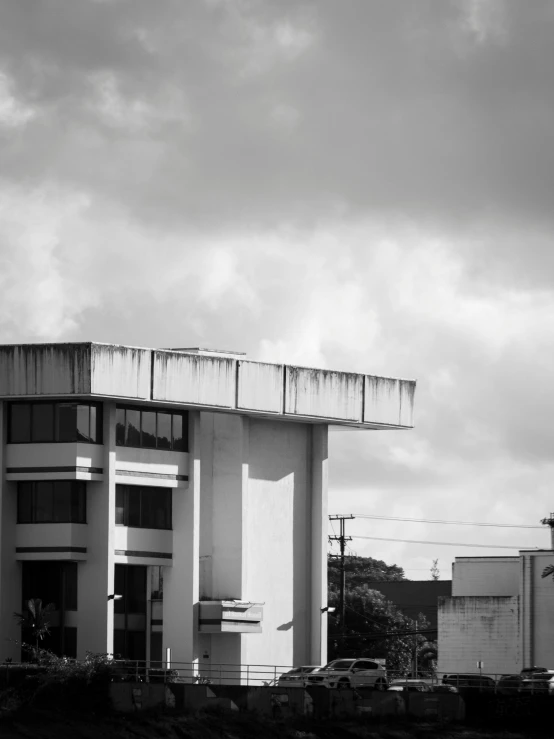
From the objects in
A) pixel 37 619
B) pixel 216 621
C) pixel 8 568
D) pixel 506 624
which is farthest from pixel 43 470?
pixel 506 624

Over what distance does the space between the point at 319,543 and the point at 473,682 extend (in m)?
12.4

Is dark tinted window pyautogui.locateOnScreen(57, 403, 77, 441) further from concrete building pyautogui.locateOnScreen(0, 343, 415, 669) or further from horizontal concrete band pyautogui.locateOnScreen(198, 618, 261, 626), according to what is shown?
horizontal concrete band pyautogui.locateOnScreen(198, 618, 261, 626)

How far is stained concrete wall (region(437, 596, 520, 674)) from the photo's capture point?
108188 millimetres

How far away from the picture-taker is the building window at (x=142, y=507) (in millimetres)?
80188

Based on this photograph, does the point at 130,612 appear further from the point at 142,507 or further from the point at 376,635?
the point at 376,635

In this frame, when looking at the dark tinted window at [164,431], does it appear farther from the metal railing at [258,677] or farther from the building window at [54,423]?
the metal railing at [258,677]

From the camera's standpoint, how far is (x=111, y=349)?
7800 centimetres

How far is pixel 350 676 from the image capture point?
250 feet

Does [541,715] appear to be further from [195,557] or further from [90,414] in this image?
[90,414]

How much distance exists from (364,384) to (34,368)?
755 inches

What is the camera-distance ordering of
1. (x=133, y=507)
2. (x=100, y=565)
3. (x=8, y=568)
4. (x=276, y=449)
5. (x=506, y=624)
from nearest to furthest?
1. (x=8, y=568)
2. (x=100, y=565)
3. (x=133, y=507)
4. (x=276, y=449)
5. (x=506, y=624)

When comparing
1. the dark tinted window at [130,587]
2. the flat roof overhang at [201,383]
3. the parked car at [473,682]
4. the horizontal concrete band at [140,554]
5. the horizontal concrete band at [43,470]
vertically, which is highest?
the flat roof overhang at [201,383]

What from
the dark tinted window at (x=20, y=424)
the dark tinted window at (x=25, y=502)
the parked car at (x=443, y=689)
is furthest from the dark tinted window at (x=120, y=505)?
the parked car at (x=443, y=689)

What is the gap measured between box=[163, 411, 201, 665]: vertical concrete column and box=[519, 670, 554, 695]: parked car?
15.9 m
